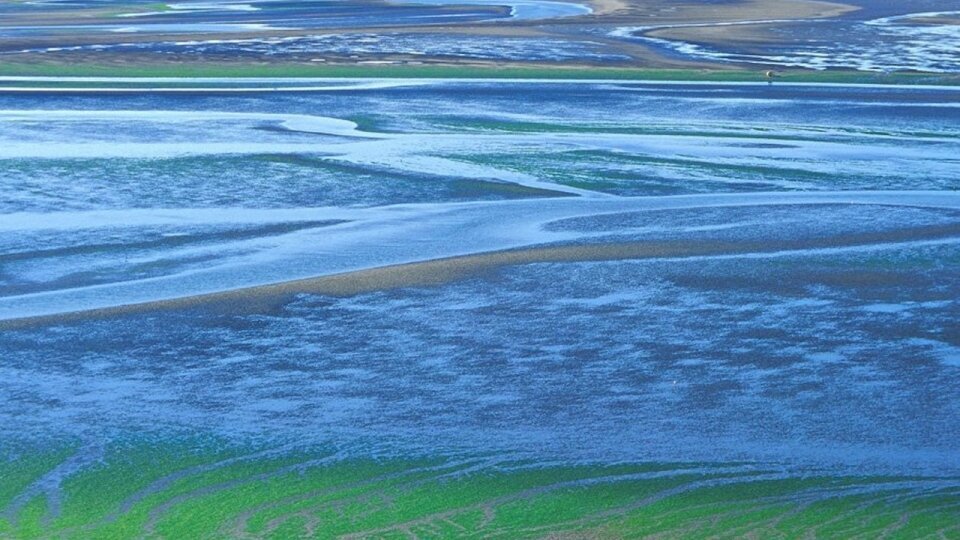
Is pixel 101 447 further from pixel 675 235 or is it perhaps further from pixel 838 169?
pixel 838 169

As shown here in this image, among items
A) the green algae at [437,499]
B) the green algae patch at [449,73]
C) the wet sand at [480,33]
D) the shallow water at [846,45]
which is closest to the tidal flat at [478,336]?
the green algae at [437,499]

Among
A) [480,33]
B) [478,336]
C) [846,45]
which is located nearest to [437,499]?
[478,336]

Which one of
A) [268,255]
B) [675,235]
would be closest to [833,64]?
[675,235]

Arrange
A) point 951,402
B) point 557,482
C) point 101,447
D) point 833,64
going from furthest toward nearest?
point 833,64 → point 951,402 → point 101,447 → point 557,482

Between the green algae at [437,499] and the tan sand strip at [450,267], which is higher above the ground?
the green algae at [437,499]

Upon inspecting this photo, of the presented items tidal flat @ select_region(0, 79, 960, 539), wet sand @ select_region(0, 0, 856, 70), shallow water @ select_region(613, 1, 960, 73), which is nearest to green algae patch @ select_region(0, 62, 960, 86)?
wet sand @ select_region(0, 0, 856, 70)

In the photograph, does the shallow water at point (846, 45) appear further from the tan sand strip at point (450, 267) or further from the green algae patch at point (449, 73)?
the tan sand strip at point (450, 267)

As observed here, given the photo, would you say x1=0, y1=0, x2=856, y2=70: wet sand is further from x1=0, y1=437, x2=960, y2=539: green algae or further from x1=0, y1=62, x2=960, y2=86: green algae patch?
x1=0, y1=437, x2=960, y2=539: green algae

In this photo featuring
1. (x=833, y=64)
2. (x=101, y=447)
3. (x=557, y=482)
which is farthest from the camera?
(x=833, y=64)
